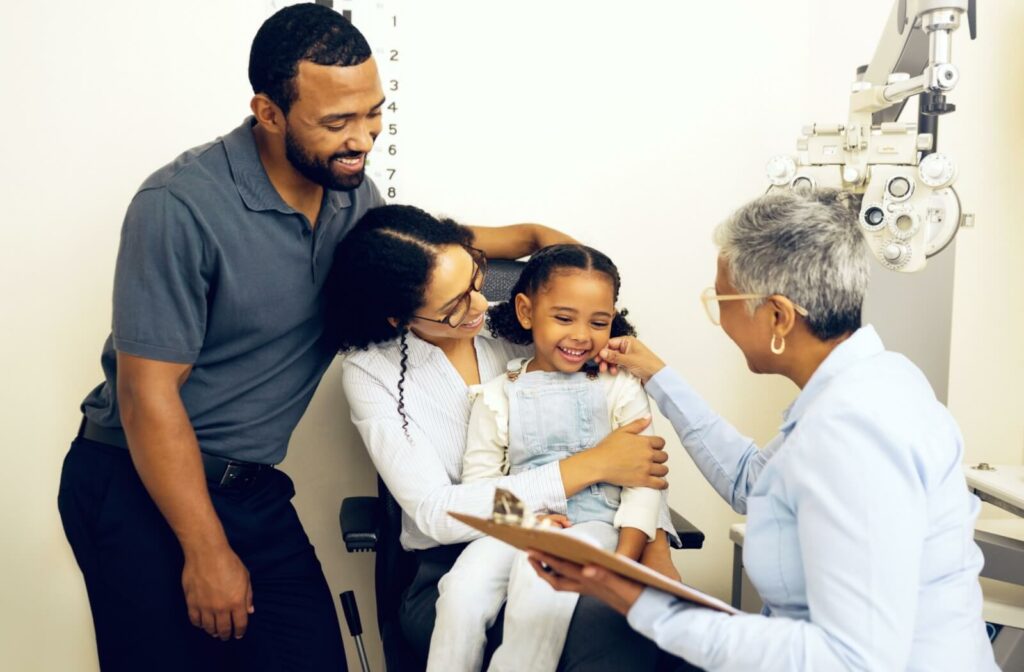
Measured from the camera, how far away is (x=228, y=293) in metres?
1.55

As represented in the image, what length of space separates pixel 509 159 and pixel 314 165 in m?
0.80

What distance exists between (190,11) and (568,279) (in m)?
1.05

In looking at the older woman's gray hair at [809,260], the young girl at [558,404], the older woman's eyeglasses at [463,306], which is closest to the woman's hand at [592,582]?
the young girl at [558,404]

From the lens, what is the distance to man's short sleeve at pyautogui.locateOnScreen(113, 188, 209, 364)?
1463 mm

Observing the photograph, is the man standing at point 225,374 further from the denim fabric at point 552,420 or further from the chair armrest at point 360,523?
the denim fabric at point 552,420

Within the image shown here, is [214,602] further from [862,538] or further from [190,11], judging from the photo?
[190,11]

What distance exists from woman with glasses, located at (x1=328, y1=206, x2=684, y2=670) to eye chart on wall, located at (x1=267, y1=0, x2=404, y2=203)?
19.6 inches

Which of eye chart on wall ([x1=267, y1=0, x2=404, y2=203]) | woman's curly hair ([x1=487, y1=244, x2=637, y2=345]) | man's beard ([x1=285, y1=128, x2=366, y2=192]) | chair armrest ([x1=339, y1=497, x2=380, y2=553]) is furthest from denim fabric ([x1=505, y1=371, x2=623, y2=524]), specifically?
eye chart on wall ([x1=267, y1=0, x2=404, y2=203])

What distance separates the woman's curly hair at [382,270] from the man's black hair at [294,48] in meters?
0.27

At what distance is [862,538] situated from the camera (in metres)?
1.08

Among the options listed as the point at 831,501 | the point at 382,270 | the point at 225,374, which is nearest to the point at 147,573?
the point at 225,374

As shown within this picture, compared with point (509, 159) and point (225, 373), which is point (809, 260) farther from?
point (509, 159)

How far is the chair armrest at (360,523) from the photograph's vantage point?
5.47 ft

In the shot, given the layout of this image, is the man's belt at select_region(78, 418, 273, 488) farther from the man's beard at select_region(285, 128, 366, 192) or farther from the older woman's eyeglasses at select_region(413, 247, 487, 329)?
the man's beard at select_region(285, 128, 366, 192)
